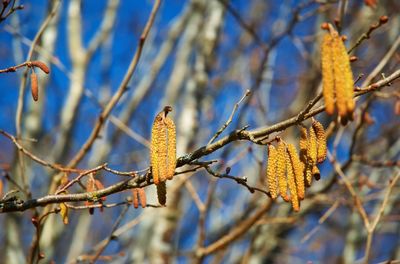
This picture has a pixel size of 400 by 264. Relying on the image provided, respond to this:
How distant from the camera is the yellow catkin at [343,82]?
1100mm

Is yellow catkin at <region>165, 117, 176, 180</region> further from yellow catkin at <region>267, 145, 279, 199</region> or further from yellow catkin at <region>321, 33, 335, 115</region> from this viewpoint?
yellow catkin at <region>321, 33, 335, 115</region>

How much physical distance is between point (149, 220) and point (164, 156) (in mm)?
3110

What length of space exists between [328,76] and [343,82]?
0.04m

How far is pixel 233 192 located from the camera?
25.5 ft

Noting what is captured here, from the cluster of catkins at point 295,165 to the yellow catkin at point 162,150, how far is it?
301mm

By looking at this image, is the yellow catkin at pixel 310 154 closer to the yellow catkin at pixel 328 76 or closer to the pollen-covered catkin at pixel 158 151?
the yellow catkin at pixel 328 76

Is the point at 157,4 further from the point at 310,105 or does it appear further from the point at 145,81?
the point at 145,81

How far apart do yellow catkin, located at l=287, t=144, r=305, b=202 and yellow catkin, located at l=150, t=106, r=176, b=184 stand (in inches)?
14.1

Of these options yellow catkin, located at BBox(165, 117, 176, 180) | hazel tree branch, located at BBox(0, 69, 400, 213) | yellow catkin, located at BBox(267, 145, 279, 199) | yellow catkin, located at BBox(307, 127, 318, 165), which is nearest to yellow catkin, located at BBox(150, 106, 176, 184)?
yellow catkin, located at BBox(165, 117, 176, 180)

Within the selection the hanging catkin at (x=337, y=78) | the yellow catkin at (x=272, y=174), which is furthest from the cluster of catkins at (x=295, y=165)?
the hanging catkin at (x=337, y=78)

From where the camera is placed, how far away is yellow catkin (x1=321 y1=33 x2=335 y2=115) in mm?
1104

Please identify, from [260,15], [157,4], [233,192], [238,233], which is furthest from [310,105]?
[260,15]

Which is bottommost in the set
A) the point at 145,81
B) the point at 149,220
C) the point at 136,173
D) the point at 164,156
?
the point at 164,156

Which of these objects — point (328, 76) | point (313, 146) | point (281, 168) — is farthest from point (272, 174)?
point (328, 76)
